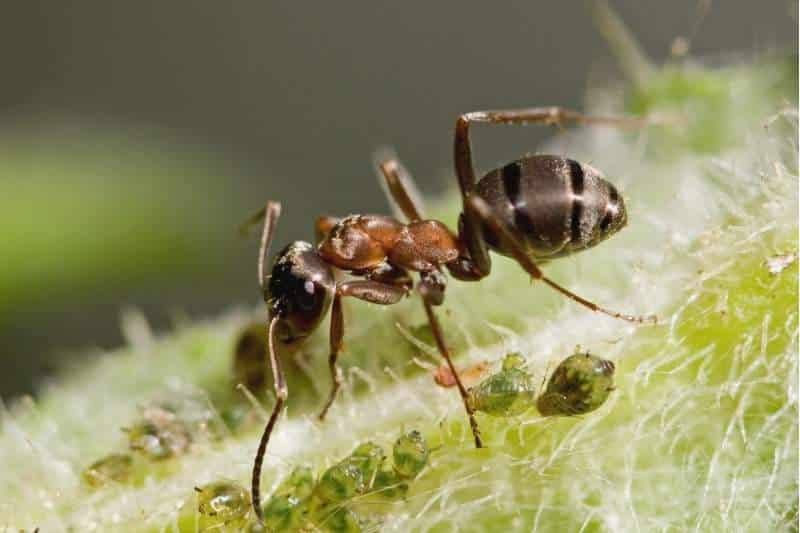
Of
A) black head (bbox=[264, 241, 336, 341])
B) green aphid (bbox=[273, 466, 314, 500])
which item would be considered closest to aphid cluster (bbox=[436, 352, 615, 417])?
green aphid (bbox=[273, 466, 314, 500])

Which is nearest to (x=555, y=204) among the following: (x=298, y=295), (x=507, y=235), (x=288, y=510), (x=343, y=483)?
(x=507, y=235)

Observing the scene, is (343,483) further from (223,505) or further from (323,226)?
(323,226)

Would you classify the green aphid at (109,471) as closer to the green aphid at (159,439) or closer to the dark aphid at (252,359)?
the green aphid at (159,439)

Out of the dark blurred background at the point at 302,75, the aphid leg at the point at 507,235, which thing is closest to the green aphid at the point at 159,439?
the aphid leg at the point at 507,235

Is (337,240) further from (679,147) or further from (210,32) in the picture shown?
(210,32)

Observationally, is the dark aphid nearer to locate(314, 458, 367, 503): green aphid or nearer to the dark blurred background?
locate(314, 458, 367, 503): green aphid

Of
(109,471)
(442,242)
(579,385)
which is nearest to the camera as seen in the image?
(579,385)
